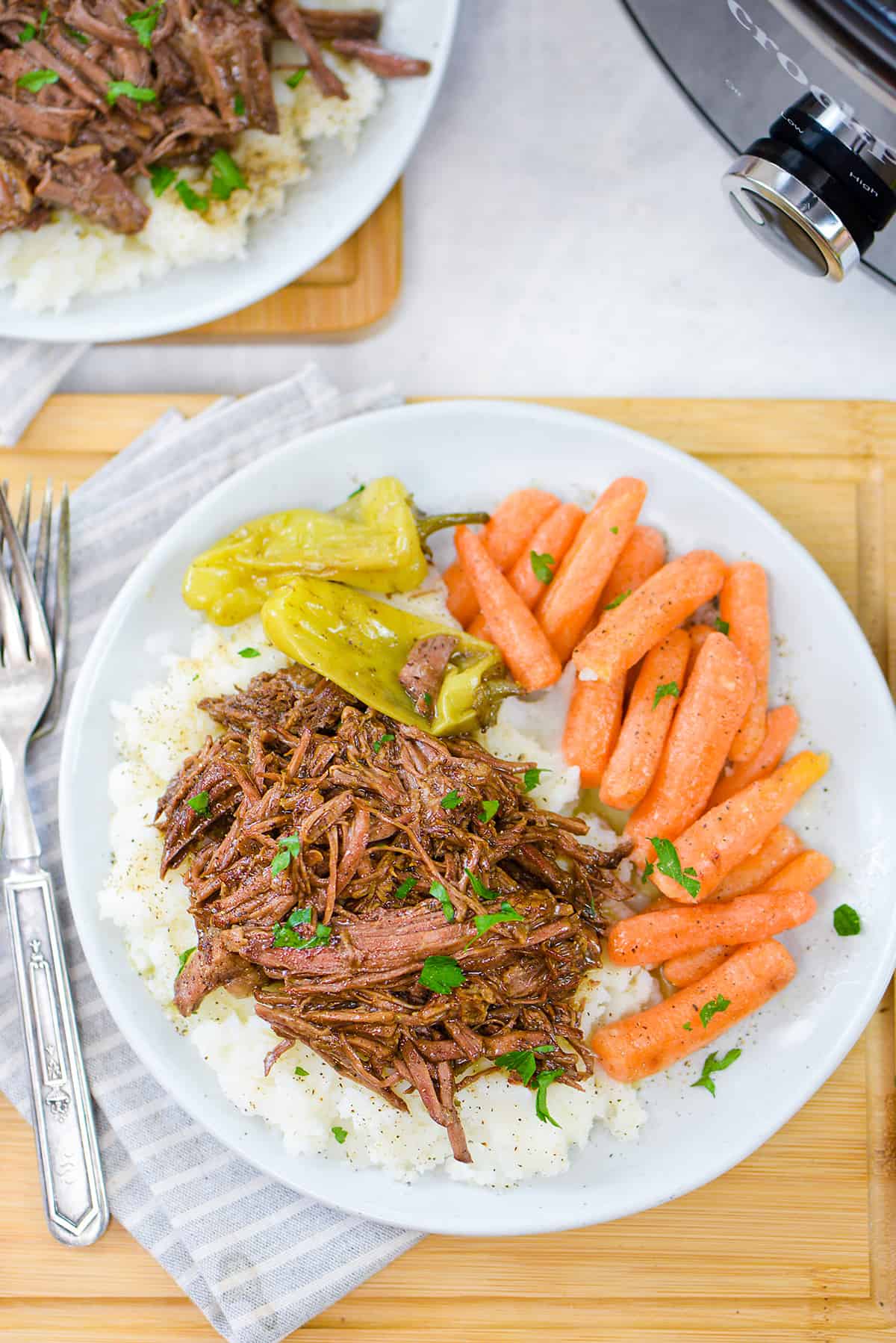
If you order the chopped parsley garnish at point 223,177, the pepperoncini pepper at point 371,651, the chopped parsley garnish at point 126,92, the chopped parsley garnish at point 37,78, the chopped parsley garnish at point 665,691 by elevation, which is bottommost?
the pepperoncini pepper at point 371,651

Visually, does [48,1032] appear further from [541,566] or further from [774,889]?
[774,889]

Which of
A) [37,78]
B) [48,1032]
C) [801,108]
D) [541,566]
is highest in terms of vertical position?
[801,108]

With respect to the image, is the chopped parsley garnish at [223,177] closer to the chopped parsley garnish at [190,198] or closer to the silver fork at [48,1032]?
the chopped parsley garnish at [190,198]

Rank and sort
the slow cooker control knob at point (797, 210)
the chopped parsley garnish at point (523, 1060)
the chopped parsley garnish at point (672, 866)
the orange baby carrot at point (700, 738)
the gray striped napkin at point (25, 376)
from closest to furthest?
the slow cooker control knob at point (797, 210)
the chopped parsley garnish at point (523, 1060)
the chopped parsley garnish at point (672, 866)
the orange baby carrot at point (700, 738)
the gray striped napkin at point (25, 376)

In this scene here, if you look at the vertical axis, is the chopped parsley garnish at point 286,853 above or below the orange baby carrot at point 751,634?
below

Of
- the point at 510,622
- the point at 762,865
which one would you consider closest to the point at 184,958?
the point at 510,622

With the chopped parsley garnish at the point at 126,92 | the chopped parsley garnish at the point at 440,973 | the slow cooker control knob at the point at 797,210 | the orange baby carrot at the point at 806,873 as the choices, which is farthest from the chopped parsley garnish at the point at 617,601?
the chopped parsley garnish at the point at 126,92

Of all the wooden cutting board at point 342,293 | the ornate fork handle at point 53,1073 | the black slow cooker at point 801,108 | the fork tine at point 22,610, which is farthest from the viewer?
the wooden cutting board at point 342,293
